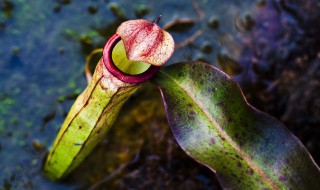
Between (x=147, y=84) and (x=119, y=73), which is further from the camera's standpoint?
(x=147, y=84)

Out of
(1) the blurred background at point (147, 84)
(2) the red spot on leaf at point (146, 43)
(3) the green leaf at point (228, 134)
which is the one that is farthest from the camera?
(1) the blurred background at point (147, 84)

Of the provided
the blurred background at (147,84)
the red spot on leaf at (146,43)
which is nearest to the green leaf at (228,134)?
the red spot on leaf at (146,43)

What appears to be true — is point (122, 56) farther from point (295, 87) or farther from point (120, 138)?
point (295, 87)

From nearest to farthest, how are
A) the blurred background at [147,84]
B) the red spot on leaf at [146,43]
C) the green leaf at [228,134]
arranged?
the red spot on leaf at [146,43]
the green leaf at [228,134]
the blurred background at [147,84]

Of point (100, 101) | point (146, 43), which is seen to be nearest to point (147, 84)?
point (100, 101)

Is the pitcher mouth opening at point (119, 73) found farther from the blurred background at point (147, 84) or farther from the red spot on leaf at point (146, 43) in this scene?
the blurred background at point (147, 84)

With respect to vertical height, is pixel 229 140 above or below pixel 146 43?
below

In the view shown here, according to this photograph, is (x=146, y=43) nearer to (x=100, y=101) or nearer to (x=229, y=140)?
(x=100, y=101)

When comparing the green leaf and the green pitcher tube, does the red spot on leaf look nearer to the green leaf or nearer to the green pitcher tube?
the green pitcher tube
